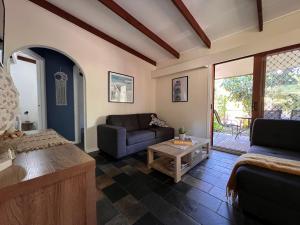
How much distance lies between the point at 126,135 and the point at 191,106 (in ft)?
6.14

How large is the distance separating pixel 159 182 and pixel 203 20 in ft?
9.39

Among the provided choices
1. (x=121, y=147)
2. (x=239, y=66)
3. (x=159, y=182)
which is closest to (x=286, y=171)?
(x=159, y=182)

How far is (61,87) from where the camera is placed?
3.56 m

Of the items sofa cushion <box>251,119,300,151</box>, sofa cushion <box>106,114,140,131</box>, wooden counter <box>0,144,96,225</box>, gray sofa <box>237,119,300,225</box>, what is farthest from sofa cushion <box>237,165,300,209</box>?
sofa cushion <box>106,114,140,131</box>

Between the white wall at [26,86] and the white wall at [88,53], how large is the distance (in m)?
3.23

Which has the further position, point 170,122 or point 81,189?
point 170,122

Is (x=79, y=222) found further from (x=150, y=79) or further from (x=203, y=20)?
(x=150, y=79)

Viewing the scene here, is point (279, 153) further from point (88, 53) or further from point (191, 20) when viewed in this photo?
point (88, 53)

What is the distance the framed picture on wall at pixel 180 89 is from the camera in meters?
3.72

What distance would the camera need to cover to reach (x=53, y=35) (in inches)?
A: 99.5

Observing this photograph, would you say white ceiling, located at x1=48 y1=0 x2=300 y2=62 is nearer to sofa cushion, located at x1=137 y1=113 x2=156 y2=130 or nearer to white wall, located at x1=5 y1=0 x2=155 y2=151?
white wall, located at x1=5 y1=0 x2=155 y2=151

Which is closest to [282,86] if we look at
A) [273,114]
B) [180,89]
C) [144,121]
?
→ [273,114]

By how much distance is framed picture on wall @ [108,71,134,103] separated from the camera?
3374 millimetres

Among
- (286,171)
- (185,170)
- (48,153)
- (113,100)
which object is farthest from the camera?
(113,100)
